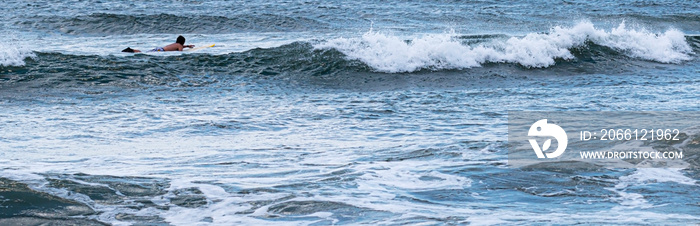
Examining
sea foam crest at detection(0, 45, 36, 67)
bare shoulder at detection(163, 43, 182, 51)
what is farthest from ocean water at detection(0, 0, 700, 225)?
bare shoulder at detection(163, 43, 182, 51)

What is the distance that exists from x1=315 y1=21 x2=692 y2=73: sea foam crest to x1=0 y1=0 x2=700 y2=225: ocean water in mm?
39

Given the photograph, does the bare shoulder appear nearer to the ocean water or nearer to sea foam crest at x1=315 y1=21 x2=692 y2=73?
the ocean water

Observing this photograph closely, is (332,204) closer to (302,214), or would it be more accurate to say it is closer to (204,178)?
(302,214)

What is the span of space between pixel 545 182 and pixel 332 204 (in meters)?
1.52

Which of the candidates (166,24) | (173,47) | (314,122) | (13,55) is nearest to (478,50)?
(173,47)

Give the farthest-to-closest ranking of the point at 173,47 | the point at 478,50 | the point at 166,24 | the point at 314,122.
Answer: the point at 166,24, the point at 173,47, the point at 478,50, the point at 314,122

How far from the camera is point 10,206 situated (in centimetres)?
418

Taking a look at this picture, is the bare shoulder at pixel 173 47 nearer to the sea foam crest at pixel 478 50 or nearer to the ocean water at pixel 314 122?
the ocean water at pixel 314 122

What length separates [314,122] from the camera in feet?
25.6

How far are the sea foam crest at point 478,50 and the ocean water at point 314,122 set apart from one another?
1.6 inches

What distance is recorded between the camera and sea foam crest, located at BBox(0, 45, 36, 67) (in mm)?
11616

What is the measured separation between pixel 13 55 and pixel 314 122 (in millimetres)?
6482

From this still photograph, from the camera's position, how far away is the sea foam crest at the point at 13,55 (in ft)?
38.1

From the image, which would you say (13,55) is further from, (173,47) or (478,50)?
(478,50)
